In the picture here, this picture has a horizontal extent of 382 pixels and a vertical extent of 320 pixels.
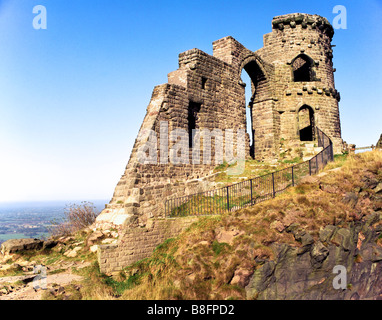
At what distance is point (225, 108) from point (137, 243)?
918 centimetres

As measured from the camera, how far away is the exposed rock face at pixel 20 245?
1035cm

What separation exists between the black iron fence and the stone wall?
0.78 metres

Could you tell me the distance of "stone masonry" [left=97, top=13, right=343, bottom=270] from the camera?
11.3 m

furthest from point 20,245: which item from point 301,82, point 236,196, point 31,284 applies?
point 301,82

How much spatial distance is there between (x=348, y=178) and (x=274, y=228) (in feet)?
14.9

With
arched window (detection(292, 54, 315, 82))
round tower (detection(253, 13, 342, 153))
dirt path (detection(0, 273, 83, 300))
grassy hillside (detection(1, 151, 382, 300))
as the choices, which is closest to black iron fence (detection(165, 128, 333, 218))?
grassy hillside (detection(1, 151, 382, 300))

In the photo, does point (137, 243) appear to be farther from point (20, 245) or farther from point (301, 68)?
point (301, 68)

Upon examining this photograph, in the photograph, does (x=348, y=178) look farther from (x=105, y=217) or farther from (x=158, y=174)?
(x=105, y=217)

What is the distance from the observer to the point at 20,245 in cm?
1057

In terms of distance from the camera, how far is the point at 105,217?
11.1 meters

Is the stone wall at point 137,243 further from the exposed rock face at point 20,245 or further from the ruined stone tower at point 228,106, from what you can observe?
the exposed rock face at point 20,245

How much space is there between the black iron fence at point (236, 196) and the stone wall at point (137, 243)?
784mm

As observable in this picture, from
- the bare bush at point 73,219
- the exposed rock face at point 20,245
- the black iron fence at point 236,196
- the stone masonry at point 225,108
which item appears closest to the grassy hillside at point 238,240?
the black iron fence at point 236,196

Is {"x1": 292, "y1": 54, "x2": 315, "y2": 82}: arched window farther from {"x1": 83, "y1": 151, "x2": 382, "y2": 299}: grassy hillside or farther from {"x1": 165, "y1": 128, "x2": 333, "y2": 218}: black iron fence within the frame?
{"x1": 83, "y1": 151, "x2": 382, "y2": 299}: grassy hillside
